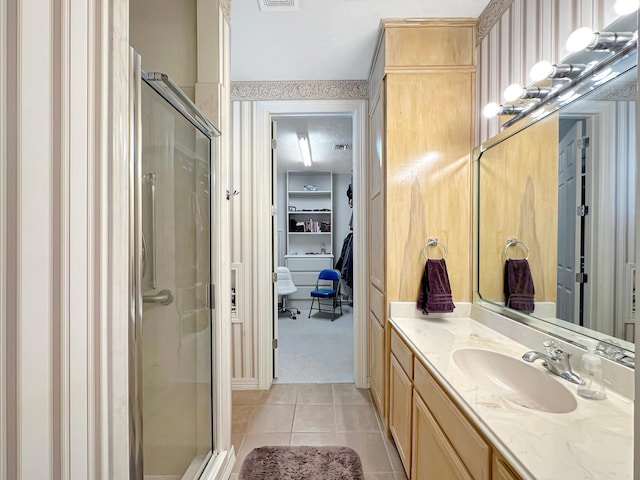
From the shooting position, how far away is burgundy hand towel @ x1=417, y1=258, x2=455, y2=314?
1852mm

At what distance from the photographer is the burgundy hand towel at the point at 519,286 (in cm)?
147

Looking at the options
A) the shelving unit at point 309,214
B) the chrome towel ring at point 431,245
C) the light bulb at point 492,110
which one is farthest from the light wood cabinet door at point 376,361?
the shelving unit at point 309,214

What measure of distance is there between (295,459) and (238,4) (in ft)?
8.79

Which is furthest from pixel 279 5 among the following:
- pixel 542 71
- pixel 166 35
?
pixel 542 71

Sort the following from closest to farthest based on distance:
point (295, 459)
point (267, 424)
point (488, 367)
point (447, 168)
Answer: point (488, 367)
point (295, 459)
point (447, 168)
point (267, 424)

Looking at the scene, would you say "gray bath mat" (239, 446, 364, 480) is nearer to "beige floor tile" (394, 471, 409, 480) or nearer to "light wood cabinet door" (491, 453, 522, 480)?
"beige floor tile" (394, 471, 409, 480)

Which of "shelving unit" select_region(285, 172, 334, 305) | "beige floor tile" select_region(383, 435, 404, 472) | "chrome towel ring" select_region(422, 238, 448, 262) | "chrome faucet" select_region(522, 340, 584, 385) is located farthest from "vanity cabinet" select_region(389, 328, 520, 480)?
"shelving unit" select_region(285, 172, 334, 305)

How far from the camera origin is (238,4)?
183 centimetres

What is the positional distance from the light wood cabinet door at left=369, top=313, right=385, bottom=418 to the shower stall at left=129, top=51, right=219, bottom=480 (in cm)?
110

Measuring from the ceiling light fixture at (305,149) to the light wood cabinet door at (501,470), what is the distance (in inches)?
149

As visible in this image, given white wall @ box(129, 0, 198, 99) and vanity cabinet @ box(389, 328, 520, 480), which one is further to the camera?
white wall @ box(129, 0, 198, 99)

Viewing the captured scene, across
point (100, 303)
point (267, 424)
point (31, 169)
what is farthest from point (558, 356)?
point (267, 424)

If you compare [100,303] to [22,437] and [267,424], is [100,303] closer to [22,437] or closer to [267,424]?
[22,437]

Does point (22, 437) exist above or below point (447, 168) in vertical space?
below
